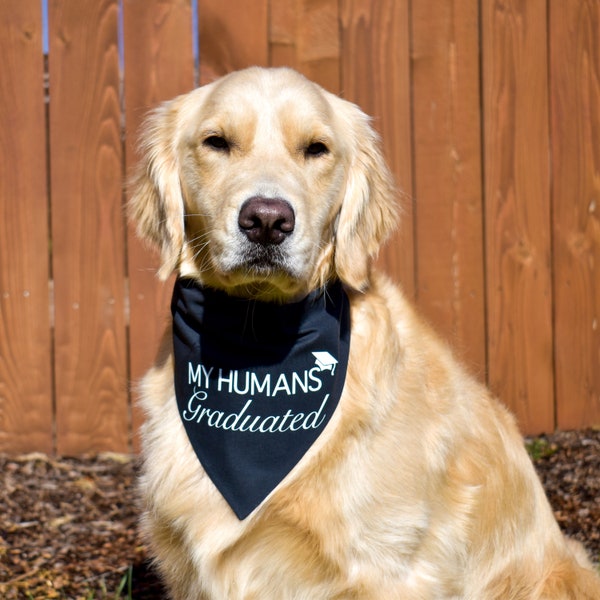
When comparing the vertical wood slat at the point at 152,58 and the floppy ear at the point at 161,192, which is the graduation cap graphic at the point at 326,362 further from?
the vertical wood slat at the point at 152,58

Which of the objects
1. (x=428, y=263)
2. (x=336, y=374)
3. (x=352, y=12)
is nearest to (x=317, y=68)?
(x=352, y=12)

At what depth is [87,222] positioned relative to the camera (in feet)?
15.2

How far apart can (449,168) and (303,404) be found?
2.29 metres

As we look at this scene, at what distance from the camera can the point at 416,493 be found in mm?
2750

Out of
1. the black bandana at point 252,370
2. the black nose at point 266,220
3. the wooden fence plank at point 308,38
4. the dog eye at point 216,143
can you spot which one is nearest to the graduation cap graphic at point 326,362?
the black bandana at point 252,370

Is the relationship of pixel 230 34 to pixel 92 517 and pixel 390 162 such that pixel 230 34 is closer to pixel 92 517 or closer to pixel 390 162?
pixel 390 162

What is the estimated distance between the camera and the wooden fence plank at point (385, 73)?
184 inches

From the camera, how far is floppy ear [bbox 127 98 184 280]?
9.81 feet

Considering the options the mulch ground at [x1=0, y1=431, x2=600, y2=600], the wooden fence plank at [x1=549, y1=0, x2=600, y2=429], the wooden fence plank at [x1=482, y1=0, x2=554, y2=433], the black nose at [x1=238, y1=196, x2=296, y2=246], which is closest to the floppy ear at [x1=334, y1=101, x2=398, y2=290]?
the black nose at [x1=238, y1=196, x2=296, y2=246]

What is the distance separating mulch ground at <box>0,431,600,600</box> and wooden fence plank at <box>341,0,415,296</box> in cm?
144

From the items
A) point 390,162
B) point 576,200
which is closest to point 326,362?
point 390,162

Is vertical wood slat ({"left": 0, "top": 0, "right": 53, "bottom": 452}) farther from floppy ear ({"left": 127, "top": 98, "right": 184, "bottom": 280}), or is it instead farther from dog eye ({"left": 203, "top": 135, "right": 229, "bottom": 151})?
dog eye ({"left": 203, "top": 135, "right": 229, "bottom": 151})

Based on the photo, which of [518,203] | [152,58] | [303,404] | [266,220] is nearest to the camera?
[266,220]

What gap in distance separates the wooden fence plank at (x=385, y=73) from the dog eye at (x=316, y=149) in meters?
1.77
